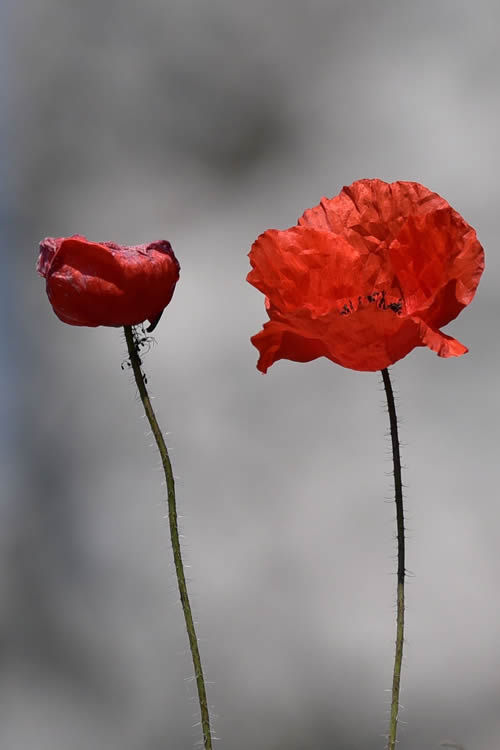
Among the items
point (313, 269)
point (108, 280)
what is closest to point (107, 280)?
point (108, 280)

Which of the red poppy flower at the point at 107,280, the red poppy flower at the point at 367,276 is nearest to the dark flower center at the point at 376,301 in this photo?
the red poppy flower at the point at 367,276

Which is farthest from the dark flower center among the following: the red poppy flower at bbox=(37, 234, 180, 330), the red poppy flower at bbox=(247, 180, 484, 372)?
the red poppy flower at bbox=(37, 234, 180, 330)

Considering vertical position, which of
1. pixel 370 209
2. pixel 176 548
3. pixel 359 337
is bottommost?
pixel 176 548

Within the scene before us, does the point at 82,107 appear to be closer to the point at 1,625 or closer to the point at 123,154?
the point at 123,154

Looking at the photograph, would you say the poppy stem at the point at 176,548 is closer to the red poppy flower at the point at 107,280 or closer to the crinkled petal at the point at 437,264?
the red poppy flower at the point at 107,280

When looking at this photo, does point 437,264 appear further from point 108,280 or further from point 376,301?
point 108,280

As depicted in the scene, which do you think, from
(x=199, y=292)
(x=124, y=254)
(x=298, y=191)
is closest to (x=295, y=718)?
(x=199, y=292)
